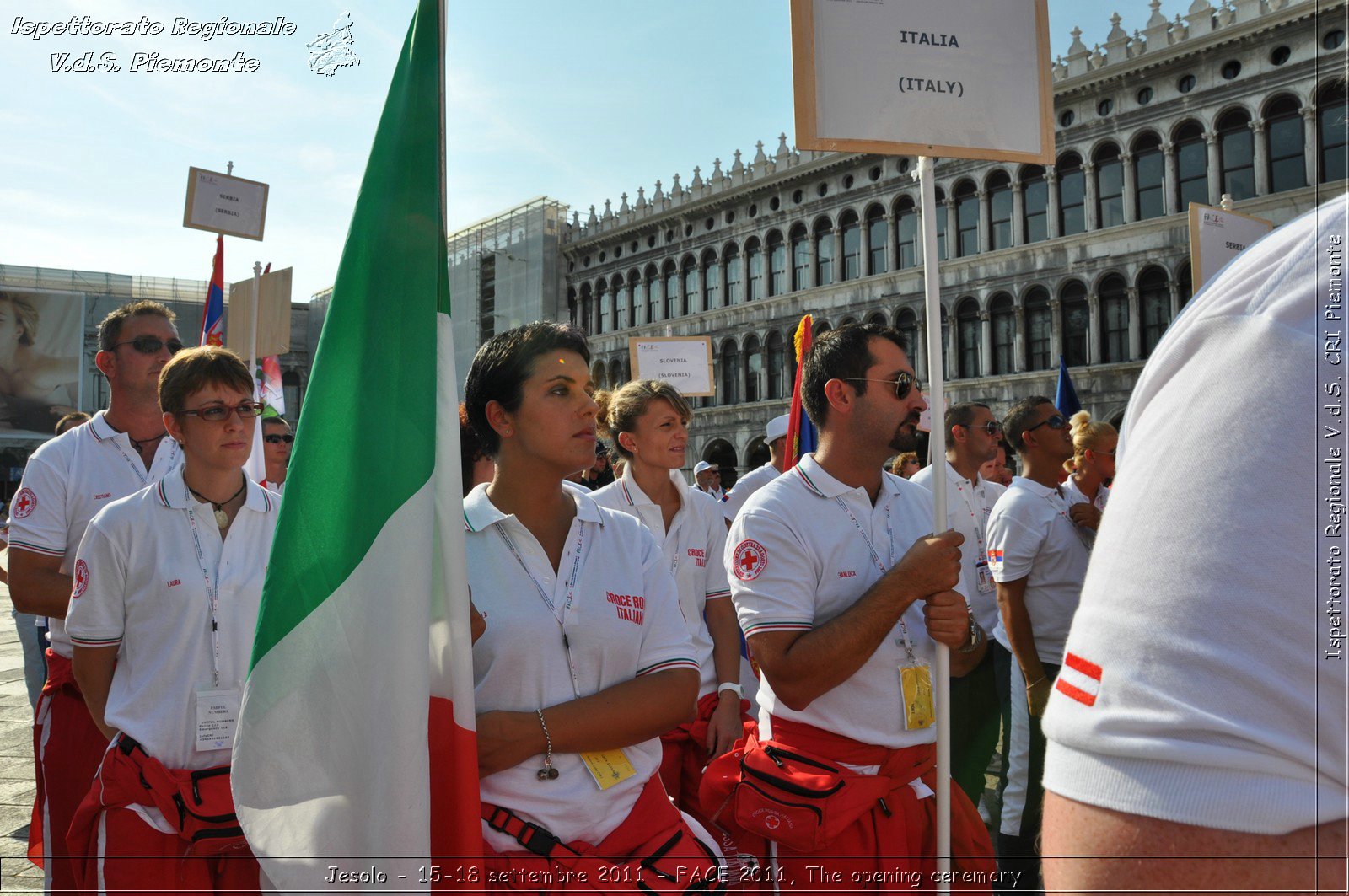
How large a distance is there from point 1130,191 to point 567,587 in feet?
86.9

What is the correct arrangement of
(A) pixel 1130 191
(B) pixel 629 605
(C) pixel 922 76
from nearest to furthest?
(B) pixel 629 605
(C) pixel 922 76
(A) pixel 1130 191

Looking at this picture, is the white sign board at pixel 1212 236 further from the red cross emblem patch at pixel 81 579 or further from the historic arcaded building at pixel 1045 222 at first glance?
the historic arcaded building at pixel 1045 222

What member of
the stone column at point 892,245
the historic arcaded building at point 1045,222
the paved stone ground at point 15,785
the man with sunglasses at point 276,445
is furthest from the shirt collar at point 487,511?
the stone column at point 892,245

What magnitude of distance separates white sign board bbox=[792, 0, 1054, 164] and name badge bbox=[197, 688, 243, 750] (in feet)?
7.09

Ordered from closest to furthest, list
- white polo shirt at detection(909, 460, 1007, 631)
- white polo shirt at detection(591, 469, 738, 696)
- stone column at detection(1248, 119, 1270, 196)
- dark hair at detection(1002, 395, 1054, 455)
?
white polo shirt at detection(591, 469, 738, 696) → white polo shirt at detection(909, 460, 1007, 631) → dark hair at detection(1002, 395, 1054, 455) → stone column at detection(1248, 119, 1270, 196)

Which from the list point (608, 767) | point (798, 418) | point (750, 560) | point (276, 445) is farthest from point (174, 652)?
point (276, 445)

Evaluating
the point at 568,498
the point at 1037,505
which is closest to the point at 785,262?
the point at 1037,505

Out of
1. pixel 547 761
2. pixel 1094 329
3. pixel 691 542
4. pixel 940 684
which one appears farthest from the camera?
pixel 1094 329

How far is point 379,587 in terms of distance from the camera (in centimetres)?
181

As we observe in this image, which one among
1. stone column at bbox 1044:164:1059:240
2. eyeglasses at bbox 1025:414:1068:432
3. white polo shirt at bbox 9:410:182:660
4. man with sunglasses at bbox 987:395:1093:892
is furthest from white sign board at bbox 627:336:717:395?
stone column at bbox 1044:164:1059:240

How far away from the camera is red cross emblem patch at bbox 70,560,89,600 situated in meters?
2.52

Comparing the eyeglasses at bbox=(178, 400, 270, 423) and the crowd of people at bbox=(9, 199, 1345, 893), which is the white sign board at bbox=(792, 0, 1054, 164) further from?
the eyeglasses at bbox=(178, 400, 270, 423)

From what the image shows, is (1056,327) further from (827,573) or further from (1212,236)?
(827,573)

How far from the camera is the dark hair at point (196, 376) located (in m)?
2.76
